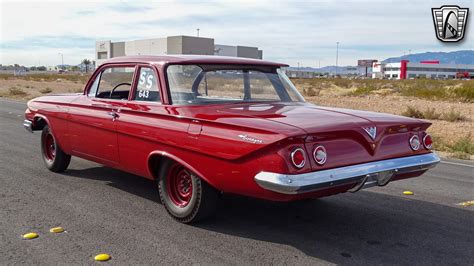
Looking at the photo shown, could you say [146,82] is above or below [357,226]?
above

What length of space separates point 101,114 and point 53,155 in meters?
1.83

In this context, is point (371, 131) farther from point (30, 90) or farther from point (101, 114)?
point (30, 90)

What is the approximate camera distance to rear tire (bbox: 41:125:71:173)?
6.66 meters

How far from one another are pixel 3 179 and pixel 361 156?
4.75 m

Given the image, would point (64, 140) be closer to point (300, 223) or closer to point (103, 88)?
point (103, 88)

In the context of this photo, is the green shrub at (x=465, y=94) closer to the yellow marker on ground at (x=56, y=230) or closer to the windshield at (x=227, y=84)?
the windshield at (x=227, y=84)

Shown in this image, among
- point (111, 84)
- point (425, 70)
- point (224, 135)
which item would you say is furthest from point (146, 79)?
point (425, 70)

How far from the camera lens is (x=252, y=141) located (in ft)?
12.4

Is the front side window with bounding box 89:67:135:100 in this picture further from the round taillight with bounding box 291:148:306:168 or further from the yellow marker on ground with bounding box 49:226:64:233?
the round taillight with bounding box 291:148:306:168

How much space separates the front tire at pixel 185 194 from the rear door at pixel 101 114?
81cm

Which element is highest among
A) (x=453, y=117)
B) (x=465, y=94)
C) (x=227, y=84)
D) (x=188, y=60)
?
(x=188, y=60)

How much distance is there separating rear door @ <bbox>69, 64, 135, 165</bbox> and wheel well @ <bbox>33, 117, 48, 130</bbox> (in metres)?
1.10

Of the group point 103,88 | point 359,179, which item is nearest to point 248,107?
point 359,179

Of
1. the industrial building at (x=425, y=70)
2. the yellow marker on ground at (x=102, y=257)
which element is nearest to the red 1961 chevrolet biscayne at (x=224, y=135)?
the yellow marker on ground at (x=102, y=257)
